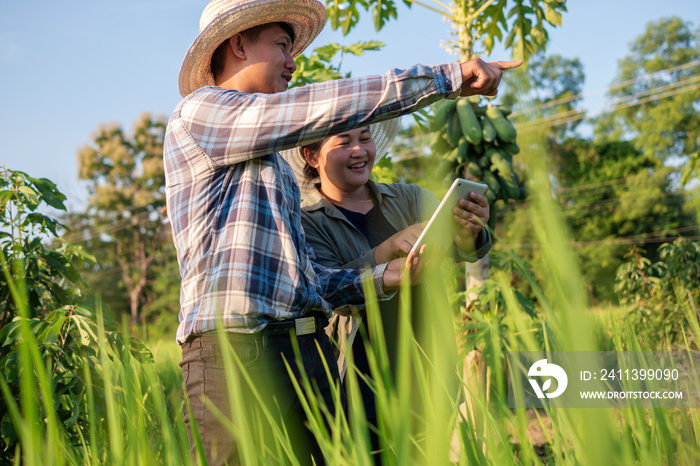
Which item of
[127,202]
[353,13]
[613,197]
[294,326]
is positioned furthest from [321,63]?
[613,197]

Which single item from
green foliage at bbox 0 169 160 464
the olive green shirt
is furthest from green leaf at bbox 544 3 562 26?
green foliage at bbox 0 169 160 464

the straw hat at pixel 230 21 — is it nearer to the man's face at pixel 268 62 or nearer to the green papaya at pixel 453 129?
the man's face at pixel 268 62

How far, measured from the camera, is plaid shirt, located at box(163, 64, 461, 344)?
1.27m

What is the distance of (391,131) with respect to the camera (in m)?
2.62

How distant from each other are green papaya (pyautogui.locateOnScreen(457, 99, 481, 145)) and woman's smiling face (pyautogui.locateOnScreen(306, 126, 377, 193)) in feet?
6.91

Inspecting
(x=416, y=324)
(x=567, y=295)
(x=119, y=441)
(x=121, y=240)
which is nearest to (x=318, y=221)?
(x=416, y=324)

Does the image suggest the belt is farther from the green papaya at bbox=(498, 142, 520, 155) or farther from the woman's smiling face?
the green papaya at bbox=(498, 142, 520, 155)

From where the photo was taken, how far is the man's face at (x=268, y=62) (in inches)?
60.7

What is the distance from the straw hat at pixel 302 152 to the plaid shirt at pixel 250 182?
937mm

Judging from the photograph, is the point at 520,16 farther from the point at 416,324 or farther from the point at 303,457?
the point at 303,457

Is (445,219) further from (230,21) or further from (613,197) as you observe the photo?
(613,197)

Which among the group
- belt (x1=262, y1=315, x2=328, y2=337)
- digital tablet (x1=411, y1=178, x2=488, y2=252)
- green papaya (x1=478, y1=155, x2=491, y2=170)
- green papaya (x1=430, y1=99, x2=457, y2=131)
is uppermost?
green papaya (x1=430, y1=99, x2=457, y2=131)

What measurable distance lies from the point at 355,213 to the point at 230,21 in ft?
3.10

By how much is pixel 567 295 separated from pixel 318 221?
1778mm
